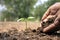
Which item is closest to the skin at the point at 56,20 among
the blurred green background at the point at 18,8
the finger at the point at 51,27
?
the finger at the point at 51,27

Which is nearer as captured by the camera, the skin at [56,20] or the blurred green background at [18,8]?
the skin at [56,20]

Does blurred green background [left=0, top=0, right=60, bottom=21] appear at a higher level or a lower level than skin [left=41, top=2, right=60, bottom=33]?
higher

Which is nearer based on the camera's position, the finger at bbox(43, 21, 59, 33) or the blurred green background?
the finger at bbox(43, 21, 59, 33)

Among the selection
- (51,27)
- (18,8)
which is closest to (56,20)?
(51,27)

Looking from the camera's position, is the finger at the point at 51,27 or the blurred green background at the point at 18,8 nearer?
the finger at the point at 51,27

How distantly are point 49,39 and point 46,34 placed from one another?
0.87ft

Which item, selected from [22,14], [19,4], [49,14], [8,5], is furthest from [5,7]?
[49,14]

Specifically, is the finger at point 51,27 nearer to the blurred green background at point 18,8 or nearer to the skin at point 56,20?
the skin at point 56,20

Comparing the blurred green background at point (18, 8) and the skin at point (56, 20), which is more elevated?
the blurred green background at point (18, 8)

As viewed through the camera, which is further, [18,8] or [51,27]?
[18,8]

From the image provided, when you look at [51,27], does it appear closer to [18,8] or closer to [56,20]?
[56,20]

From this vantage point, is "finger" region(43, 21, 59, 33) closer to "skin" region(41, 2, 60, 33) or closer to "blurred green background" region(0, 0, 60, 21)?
"skin" region(41, 2, 60, 33)

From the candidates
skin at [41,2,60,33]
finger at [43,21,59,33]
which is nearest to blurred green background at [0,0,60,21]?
skin at [41,2,60,33]

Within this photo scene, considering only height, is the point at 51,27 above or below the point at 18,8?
below
